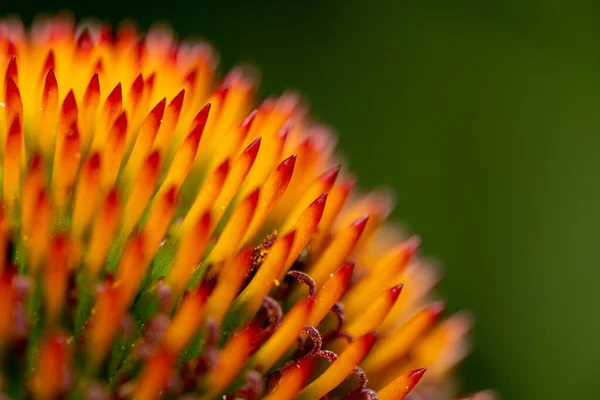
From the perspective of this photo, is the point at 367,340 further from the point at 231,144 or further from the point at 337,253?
the point at 231,144

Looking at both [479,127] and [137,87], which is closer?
[137,87]

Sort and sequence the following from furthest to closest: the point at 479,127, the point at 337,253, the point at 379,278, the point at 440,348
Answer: the point at 479,127 < the point at 440,348 < the point at 379,278 < the point at 337,253

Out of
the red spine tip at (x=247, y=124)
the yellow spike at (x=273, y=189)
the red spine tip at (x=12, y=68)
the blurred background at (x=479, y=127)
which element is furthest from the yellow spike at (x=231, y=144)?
the blurred background at (x=479, y=127)

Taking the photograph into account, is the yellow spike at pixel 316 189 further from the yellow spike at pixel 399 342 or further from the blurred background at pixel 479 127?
the blurred background at pixel 479 127

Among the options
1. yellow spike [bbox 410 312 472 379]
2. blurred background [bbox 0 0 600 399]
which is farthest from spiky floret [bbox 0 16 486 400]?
blurred background [bbox 0 0 600 399]

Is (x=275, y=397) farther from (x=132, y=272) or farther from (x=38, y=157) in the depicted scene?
(x=38, y=157)

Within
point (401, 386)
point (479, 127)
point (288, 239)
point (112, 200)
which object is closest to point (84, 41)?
point (112, 200)

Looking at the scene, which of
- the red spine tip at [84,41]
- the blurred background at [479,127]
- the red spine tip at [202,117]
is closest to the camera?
the red spine tip at [202,117]
